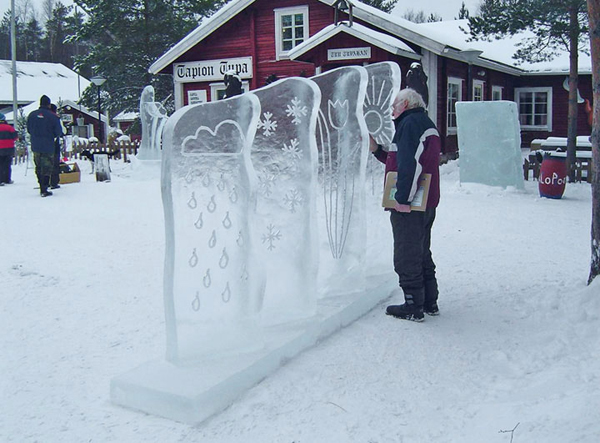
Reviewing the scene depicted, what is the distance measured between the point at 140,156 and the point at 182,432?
14737 millimetres

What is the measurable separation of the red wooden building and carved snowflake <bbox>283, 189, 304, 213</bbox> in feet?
36.6

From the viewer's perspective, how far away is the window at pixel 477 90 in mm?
21328

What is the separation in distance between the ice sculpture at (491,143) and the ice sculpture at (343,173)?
7.22m

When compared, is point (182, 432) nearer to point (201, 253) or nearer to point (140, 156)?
point (201, 253)

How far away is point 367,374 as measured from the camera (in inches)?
155

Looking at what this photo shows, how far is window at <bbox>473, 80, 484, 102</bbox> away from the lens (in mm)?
21328

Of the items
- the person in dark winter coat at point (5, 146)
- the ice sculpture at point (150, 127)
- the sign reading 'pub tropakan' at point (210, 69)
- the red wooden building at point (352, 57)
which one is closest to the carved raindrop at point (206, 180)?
the person in dark winter coat at point (5, 146)

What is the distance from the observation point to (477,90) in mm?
21656

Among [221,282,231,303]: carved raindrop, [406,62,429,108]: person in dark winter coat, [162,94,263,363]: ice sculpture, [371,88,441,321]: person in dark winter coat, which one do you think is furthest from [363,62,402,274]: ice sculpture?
[406,62,429,108]: person in dark winter coat

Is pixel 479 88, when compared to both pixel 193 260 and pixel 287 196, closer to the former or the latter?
pixel 287 196

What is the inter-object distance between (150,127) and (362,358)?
46.9 ft

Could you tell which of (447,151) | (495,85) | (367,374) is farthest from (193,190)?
(495,85)

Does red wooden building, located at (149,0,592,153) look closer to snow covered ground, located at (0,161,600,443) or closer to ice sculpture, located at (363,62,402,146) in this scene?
ice sculpture, located at (363,62,402,146)

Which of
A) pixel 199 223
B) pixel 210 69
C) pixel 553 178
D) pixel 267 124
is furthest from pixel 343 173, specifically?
pixel 210 69
